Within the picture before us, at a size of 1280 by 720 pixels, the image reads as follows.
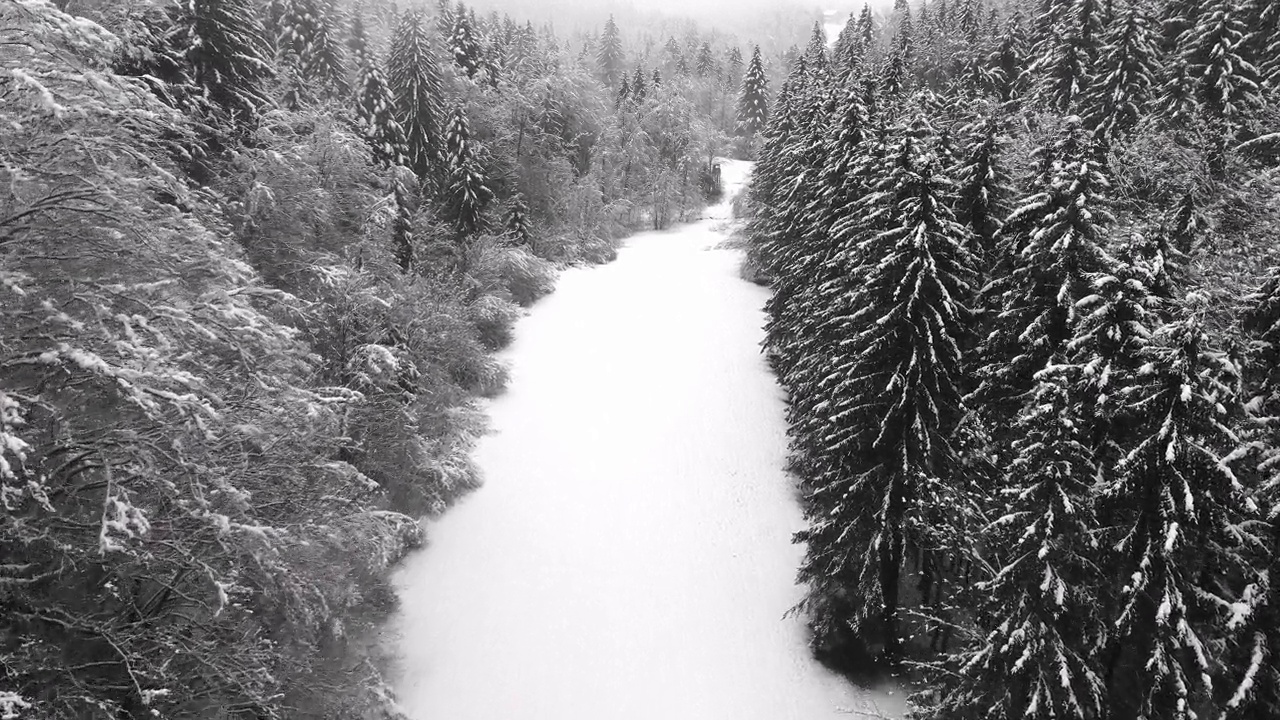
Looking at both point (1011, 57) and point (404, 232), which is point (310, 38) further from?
point (1011, 57)

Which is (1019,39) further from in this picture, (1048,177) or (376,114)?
(376,114)

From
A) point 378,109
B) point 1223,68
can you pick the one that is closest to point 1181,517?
point 1223,68

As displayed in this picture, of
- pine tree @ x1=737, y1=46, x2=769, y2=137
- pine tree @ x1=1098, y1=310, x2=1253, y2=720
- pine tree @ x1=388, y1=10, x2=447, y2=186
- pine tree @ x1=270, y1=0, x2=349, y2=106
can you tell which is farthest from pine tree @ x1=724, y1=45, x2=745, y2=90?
pine tree @ x1=1098, y1=310, x2=1253, y2=720

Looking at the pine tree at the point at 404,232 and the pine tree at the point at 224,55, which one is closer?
the pine tree at the point at 224,55

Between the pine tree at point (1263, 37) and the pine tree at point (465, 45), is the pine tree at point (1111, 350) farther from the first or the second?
the pine tree at point (465, 45)

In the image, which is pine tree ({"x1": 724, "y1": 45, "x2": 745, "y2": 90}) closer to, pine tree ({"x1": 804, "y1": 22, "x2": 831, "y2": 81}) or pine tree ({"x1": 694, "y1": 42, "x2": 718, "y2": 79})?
pine tree ({"x1": 694, "y1": 42, "x2": 718, "y2": 79})

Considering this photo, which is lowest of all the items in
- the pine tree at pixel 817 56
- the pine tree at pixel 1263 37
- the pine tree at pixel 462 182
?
the pine tree at pixel 462 182

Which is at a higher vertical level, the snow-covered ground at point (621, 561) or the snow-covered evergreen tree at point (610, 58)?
the snow-covered evergreen tree at point (610, 58)

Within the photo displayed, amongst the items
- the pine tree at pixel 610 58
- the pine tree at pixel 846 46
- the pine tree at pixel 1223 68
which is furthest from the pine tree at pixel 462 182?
the pine tree at pixel 610 58
